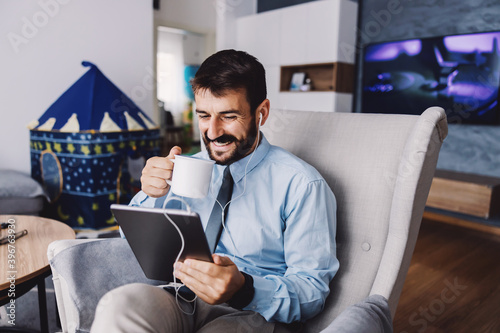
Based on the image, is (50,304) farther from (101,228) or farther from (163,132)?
(163,132)

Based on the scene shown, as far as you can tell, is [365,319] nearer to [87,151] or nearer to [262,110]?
[262,110]

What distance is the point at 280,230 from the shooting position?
1007 mm

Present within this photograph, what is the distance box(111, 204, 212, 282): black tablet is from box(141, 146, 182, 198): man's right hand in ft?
0.49

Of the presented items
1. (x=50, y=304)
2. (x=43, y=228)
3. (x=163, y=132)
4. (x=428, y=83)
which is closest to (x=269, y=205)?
(x=43, y=228)

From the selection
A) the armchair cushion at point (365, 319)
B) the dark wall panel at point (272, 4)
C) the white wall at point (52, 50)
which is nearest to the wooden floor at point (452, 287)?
the armchair cushion at point (365, 319)

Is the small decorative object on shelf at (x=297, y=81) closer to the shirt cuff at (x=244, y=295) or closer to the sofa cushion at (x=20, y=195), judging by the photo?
the sofa cushion at (x=20, y=195)

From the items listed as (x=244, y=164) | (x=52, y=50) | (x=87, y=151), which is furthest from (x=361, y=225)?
(x=52, y=50)

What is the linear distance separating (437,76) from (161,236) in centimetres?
316

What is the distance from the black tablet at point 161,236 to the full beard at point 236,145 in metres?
0.31

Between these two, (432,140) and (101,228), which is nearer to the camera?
(432,140)

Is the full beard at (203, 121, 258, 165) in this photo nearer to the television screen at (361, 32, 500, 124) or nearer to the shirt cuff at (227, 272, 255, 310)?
the shirt cuff at (227, 272, 255, 310)

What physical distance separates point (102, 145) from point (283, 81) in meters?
2.35

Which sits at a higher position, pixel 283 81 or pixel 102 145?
pixel 283 81

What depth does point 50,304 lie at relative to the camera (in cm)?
175
